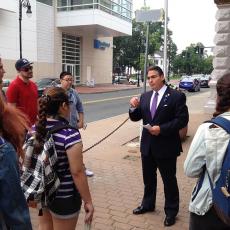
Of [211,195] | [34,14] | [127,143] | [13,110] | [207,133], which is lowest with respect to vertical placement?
[127,143]

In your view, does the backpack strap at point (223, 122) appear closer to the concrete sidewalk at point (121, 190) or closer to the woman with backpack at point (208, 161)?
the woman with backpack at point (208, 161)

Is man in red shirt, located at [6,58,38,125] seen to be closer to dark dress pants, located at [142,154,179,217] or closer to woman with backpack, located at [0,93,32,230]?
dark dress pants, located at [142,154,179,217]

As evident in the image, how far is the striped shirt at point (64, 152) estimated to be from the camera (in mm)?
2771

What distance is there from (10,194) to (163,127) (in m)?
2.81

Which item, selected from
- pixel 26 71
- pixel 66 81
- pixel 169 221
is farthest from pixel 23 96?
pixel 169 221

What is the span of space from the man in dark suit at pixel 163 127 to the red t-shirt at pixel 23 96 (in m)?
1.59

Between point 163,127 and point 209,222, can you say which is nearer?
point 209,222

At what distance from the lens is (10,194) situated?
174 centimetres

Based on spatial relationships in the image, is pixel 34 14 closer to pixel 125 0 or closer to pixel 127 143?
pixel 125 0

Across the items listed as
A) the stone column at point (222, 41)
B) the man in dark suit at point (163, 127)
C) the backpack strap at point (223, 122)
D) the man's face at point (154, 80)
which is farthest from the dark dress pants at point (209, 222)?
the stone column at point (222, 41)

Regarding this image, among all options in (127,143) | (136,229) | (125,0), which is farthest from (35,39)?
(136,229)

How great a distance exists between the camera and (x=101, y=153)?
27.7ft

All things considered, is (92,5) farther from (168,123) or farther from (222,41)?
(168,123)

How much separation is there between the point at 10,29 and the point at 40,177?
32.2 m
